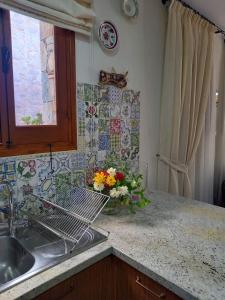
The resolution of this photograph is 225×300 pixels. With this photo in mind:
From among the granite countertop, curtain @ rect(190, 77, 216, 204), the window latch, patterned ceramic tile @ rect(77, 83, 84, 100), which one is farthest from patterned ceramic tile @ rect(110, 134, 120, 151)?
curtain @ rect(190, 77, 216, 204)

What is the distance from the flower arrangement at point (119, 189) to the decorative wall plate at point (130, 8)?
1.08 m

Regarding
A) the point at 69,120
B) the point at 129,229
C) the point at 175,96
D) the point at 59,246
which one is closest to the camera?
the point at 59,246

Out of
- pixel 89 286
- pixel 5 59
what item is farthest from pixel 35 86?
pixel 89 286

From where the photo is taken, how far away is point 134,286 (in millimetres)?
907

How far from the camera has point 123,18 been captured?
5.11ft

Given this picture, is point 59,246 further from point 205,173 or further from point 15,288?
point 205,173

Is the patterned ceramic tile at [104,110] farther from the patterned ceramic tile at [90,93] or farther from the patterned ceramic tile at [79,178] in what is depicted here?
the patterned ceramic tile at [79,178]

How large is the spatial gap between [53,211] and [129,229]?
1.54 ft

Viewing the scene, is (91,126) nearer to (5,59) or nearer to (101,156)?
(101,156)

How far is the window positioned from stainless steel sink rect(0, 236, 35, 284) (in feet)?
1.39

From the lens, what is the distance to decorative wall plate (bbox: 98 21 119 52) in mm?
1422

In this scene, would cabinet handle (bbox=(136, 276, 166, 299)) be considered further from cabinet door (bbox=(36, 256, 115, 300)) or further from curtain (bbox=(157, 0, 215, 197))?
curtain (bbox=(157, 0, 215, 197))

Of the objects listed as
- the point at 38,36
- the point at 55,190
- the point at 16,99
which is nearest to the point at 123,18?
the point at 38,36

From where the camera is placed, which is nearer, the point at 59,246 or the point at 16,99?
the point at 59,246
